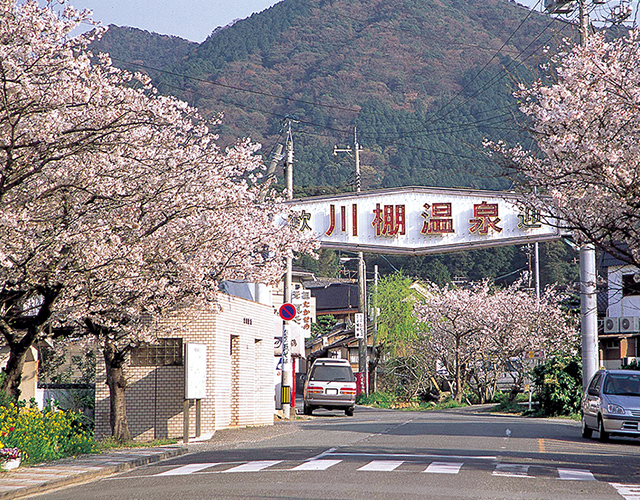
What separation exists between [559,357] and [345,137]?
4459 inches

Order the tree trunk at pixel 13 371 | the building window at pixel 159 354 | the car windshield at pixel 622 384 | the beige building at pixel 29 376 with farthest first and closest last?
the beige building at pixel 29 376
the building window at pixel 159 354
the car windshield at pixel 622 384
the tree trunk at pixel 13 371

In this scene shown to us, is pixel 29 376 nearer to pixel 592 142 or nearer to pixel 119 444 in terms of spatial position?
pixel 119 444

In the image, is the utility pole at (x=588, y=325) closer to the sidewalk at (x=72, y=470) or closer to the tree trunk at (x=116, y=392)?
Result: the sidewalk at (x=72, y=470)

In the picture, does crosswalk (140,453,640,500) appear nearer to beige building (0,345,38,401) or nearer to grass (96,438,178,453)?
grass (96,438,178,453)

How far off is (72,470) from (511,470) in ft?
23.8

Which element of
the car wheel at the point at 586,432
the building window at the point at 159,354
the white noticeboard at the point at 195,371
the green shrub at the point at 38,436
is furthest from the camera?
the building window at the point at 159,354

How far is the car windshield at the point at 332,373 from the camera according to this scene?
121 ft

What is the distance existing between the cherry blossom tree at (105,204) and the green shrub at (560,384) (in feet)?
49.3

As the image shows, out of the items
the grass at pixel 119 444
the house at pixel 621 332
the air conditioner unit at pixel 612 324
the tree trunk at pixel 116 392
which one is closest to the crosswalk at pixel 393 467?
the grass at pixel 119 444

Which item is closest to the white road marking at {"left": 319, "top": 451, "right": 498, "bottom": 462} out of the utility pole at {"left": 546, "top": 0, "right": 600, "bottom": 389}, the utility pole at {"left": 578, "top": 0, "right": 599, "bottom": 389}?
the utility pole at {"left": 546, "top": 0, "right": 600, "bottom": 389}

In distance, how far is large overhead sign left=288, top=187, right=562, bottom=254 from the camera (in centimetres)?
2402

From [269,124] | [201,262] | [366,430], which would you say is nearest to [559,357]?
[366,430]

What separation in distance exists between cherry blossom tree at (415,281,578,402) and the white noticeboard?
31.1 meters

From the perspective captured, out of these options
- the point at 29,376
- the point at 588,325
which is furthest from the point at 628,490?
the point at 29,376
